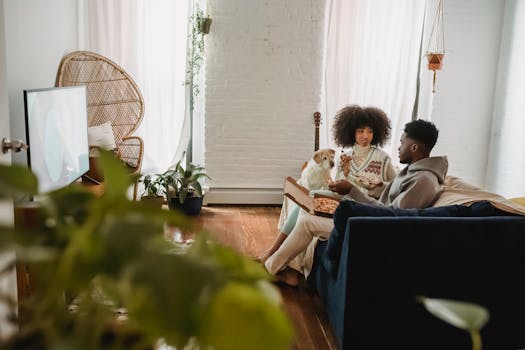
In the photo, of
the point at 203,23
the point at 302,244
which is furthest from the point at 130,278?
the point at 203,23

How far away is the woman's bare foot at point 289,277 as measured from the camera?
3.17 meters

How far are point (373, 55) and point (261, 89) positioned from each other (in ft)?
3.63

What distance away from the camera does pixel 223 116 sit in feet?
16.3

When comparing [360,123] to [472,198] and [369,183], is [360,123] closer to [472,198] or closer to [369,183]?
[369,183]

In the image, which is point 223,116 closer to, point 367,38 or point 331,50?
point 331,50

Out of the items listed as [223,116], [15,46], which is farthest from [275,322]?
[223,116]

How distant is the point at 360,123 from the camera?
389 cm

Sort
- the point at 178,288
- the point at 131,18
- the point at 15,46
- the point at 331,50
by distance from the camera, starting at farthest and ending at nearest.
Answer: the point at 331,50, the point at 131,18, the point at 15,46, the point at 178,288

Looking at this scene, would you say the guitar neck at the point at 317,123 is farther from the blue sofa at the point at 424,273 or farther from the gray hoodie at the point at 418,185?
the blue sofa at the point at 424,273

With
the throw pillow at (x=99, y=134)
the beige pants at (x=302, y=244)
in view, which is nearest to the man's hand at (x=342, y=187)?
the beige pants at (x=302, y=244)

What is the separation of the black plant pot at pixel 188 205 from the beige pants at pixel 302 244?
5.29 ft

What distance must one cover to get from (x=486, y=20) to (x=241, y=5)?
2.37 metres

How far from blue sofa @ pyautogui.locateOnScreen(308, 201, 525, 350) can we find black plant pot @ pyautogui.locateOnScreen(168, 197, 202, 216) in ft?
8.18

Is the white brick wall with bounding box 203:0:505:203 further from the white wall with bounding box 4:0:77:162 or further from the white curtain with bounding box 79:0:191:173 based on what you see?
the white wall with bounding box 4:0:77:162
